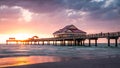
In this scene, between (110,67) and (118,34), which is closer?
(110,67)

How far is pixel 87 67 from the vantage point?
17406 millimetres

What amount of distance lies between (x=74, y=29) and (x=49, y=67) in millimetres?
79956

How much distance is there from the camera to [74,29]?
3836 inches

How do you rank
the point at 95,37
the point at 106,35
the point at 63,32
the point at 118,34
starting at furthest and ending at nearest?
the point at 63,32
the point at 95,37
the point at 106,35
the point at 118,34

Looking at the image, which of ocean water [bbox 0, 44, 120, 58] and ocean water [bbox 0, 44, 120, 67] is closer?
ocean water [bbox 0, 44, 120, 67]

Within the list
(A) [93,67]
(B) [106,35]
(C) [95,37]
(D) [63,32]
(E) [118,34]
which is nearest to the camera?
(A) [93,67]

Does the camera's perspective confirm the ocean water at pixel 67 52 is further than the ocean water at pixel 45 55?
Yes

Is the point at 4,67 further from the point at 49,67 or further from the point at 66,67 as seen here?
the point at 66,67

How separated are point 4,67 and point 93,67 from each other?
5940 millimetres

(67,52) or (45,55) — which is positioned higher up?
(45,55)

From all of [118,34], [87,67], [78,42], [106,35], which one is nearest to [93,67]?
[87,67]

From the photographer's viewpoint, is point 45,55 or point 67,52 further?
point 67,52

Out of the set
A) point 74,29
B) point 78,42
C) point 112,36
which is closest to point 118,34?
point 112,36

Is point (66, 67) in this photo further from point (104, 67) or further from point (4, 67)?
point (4, 67)
